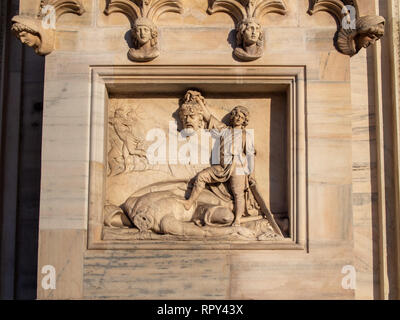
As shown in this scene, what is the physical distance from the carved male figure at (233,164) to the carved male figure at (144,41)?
793mm

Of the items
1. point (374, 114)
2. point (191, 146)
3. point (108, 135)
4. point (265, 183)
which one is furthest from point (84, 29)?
point (374, 114)

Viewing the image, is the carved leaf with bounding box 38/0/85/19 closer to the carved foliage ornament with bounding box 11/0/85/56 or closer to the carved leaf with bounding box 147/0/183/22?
the carved foliage ornament with bounding box 11/0/85/56

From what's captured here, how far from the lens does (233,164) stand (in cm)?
890

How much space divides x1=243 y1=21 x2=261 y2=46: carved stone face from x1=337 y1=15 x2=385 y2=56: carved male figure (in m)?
0.95

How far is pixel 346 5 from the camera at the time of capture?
891 cm

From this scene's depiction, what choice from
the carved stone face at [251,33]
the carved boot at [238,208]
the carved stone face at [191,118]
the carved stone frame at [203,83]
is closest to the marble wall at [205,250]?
the carved stone frame at [203,83]

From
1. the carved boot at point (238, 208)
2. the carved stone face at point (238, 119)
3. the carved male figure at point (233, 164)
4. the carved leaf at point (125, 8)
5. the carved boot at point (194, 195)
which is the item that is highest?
the carved leaf at point (125, 8)

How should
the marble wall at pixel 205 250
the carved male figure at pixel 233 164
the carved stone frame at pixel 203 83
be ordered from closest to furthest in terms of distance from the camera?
1. the marble wall at pixel 205 250
2. the carved stone frame at pixel 203 83
3. the carved male figure at pixel 233 164

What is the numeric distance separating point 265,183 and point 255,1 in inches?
83.2

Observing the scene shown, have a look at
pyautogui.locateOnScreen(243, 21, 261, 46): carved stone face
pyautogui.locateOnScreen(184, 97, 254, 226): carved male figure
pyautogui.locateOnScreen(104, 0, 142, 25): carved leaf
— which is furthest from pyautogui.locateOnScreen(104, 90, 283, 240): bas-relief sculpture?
pyautogui.locateOnScreen(104, 0, 142, 25): carved leaf

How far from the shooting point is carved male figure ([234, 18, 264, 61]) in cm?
873

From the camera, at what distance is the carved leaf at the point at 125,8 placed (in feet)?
29.3

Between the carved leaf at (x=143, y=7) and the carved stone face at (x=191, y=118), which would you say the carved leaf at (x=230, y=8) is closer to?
the carved leaf at (x=143, y=7)

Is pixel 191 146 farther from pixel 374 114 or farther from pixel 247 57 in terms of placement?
pixel 374 114
